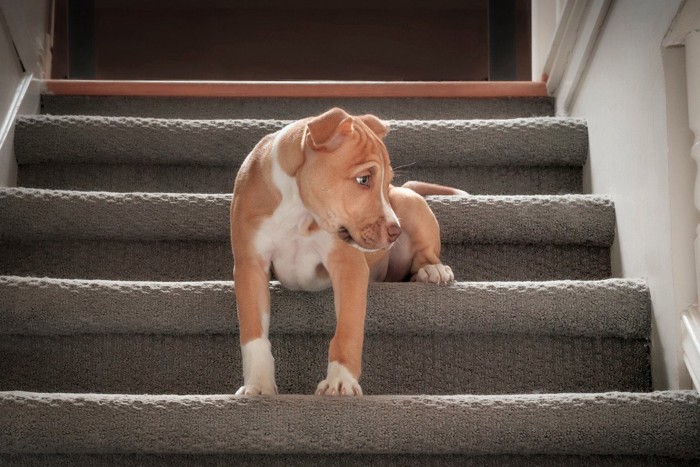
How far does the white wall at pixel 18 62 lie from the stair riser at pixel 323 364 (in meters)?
0.68

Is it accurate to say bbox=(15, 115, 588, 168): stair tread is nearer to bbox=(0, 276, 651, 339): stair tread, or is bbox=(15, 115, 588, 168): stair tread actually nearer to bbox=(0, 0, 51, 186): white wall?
bbox=(0, 0, 51, 186): white wall

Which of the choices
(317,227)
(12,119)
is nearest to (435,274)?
(317,227)

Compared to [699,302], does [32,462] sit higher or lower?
lower

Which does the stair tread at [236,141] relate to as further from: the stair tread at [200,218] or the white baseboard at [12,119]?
the stair tread at [200,218]

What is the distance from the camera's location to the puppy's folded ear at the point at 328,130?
5.27 feet

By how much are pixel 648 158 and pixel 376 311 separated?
0.63m

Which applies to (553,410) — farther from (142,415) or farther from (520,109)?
(520,109)

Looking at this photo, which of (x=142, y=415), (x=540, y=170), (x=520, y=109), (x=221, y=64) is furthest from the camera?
(x=221, y=64)

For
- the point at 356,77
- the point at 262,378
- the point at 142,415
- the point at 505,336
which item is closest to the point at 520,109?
the point at 505,336

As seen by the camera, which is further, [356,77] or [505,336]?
[356,77]

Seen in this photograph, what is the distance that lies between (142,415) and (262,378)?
226 mm

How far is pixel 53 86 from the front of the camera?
8.98 ft

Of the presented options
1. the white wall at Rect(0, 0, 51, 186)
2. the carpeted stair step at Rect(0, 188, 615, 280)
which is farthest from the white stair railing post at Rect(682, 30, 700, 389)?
the white wall at Rect(0, 0, 51, 186)

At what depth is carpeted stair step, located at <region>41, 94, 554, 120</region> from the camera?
107 inches
